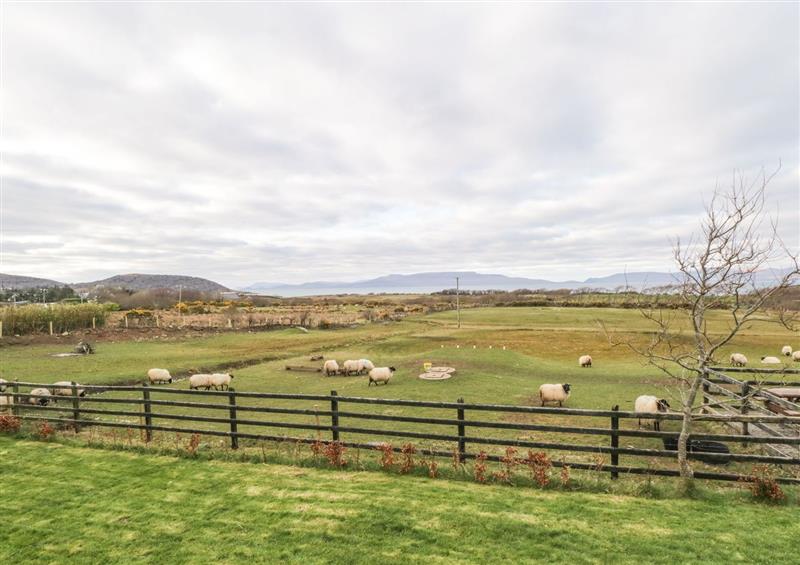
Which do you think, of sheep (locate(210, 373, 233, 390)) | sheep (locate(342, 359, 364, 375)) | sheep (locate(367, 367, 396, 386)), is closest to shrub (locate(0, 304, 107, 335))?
sheep (locate(210, 373, 233, 390))

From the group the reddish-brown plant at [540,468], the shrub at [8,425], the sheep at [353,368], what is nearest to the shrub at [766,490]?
the reddish-brown plant at [540,468]

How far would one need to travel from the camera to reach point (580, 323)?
5494 centimetres

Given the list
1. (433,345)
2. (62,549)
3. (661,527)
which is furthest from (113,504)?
(433,345)

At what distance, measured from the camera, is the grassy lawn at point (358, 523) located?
585 cm

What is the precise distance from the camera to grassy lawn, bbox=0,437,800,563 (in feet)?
19.2

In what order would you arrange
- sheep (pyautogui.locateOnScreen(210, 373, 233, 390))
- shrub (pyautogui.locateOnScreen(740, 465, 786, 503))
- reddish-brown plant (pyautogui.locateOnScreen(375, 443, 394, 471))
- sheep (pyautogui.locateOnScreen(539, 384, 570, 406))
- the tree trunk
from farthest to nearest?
1. sheep (pyautogui.locateOnScreen(210, 373, 233, 390))
2. sheep (pyautogui.locateOnScreen(539, 384, 570, 406))
3. reddish-brown plant (pyautogui.locateOnScreen(375, 443, 394, 471))
4. the tree trunk
5. shrub (pyautogui.locateOnScreen(740, 465, 786, 503))

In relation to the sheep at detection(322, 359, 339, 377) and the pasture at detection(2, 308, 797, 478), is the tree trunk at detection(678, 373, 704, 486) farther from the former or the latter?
the sheep at detection(322, 359, 339, 377)

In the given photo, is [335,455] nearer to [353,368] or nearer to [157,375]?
[353,368]

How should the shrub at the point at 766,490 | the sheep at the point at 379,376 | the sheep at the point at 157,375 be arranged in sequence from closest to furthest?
the shrub at the point at 766,490, the sheep at the point at 379,376, the sheep at the point at 157,375

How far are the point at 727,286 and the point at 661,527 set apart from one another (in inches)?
155

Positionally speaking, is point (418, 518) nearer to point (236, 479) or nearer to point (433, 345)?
point (236, 479)

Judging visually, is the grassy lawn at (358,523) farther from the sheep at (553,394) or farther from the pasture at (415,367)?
the sheep at (553,394)

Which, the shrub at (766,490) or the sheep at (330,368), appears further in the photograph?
the sheep at (330,368)

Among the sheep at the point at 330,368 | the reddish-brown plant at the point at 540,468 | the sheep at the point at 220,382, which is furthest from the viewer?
the sheep at the point at 330,368
